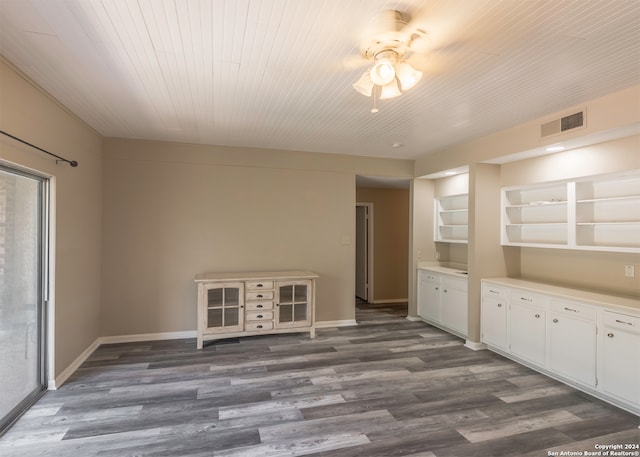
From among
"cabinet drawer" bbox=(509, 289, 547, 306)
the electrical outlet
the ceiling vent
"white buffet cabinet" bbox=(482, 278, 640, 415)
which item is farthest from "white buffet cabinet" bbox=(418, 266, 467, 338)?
the ceiling vent

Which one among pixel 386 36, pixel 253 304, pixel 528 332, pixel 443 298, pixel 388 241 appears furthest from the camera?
pixel 388 241

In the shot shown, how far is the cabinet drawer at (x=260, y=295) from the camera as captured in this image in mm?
4137

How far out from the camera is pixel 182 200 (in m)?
4.37

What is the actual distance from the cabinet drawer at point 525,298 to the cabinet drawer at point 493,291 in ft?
0.33

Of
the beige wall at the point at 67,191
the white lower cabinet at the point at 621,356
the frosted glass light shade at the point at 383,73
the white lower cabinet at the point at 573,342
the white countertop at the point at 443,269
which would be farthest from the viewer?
the white countertop at the point at 443,269

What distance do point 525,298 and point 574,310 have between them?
0.51 metres

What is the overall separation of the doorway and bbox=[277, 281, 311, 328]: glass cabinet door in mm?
2473

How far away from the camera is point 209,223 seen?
446 cm

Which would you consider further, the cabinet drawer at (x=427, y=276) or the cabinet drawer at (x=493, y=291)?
the cabinet drawer at (x=427, y=276)

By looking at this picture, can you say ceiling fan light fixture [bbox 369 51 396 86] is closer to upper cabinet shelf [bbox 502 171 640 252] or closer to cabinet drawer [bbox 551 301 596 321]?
upper cabinet shelf [bbox 502 171 640 252]

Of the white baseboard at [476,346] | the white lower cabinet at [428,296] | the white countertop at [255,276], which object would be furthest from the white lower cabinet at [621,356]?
the white countertop at [255,276]

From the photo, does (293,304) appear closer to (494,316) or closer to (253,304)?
(253,304)

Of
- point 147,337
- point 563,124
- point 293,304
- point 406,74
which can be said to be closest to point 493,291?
point 563,124

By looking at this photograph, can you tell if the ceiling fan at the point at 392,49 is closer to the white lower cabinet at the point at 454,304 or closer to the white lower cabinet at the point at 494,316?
the white lower cabinet at the point at 494,316
